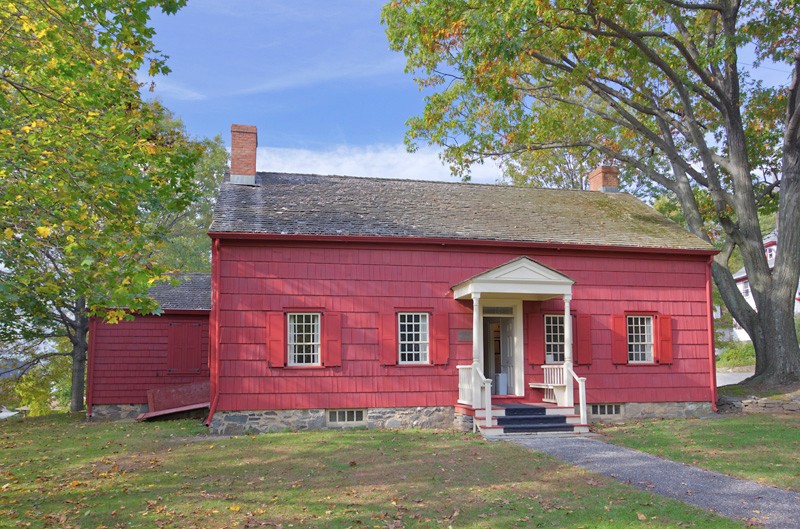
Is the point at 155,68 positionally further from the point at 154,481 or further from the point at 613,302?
the point at 613,302

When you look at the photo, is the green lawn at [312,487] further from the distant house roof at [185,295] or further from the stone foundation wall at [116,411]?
the distant house roof at [185,295]

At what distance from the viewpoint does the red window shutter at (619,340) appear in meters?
15.3

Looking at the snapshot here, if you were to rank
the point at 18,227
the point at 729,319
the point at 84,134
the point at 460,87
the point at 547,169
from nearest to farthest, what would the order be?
1. the point at 18,227
2. the point at 84,134
3. the point at 460,87
4. the point at 547,169
5. the point at 729,319

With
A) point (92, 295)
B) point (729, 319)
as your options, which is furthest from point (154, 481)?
point (729, 319)

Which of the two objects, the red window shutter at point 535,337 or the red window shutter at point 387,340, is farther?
the red window shutter at point 535,337

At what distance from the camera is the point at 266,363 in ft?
44.3

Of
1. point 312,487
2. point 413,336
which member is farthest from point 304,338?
point 312,487

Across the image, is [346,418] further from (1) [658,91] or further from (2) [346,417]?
(1) [658,91]

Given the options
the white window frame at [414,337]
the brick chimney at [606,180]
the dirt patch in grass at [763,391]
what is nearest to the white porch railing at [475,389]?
the white window frame at [414,337]

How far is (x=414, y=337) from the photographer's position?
14430 mm

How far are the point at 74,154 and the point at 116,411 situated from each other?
11.9 m

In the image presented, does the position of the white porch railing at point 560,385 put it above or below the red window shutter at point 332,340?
below

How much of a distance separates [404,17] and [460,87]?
3158 mm

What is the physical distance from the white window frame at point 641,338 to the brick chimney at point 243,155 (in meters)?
10.0
